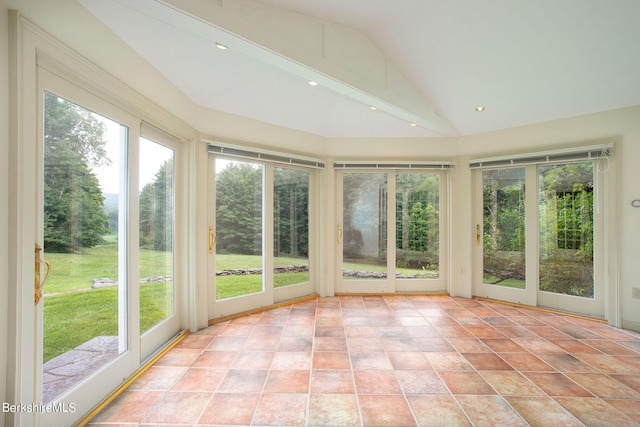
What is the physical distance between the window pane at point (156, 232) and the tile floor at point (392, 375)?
45cm

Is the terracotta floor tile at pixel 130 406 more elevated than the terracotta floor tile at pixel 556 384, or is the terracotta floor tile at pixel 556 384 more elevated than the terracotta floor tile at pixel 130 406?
the terracotta floor tile at pixel 130 406

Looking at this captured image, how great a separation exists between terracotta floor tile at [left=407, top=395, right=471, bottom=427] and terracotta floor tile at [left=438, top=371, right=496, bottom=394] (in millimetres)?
145

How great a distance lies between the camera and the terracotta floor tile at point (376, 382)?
2.01m

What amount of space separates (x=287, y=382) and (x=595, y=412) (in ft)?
6.52

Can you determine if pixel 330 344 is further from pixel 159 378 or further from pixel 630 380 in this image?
pixel 630 380

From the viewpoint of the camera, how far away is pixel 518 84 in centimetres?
306

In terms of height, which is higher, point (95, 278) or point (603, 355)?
point (95, 278)

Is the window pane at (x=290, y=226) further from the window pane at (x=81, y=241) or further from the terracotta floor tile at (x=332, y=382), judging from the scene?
the window pane at (x=81, y=241)

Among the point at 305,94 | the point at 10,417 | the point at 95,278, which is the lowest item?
the point at 10,417

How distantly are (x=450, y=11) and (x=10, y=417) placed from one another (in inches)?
145

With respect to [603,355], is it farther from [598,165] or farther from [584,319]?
[598,165]

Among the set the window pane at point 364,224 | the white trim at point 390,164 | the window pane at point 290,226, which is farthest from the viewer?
the window pane at point 364,224

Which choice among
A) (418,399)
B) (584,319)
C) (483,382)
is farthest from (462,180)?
(418,399)

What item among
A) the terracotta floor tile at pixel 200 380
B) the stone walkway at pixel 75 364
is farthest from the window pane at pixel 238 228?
the stone walkway at pixel 75 364
